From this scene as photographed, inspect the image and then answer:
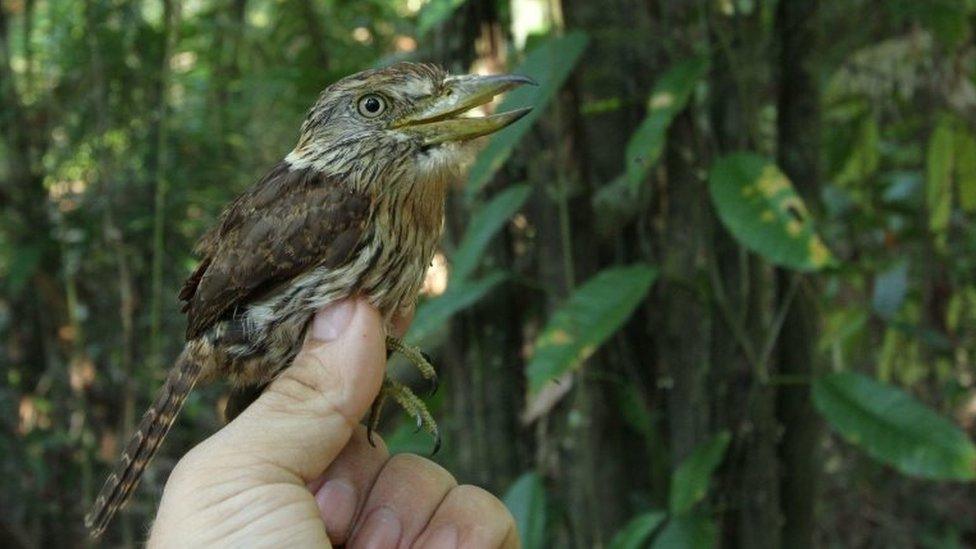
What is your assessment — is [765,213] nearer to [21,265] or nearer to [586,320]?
[586,320]

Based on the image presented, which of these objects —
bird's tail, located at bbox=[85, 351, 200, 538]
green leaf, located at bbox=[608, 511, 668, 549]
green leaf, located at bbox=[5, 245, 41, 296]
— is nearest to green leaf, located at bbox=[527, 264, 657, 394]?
green leaf, located at bbox=[608, 511, 668, 549]

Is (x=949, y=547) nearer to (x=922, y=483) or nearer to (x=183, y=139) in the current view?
(x=922, y=483)

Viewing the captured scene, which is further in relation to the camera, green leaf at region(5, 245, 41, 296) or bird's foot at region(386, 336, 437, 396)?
green leaf at region(5, 245, 41, 296)

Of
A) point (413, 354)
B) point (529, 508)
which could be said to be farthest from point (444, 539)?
point (529, 508)

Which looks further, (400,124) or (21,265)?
(21,265)

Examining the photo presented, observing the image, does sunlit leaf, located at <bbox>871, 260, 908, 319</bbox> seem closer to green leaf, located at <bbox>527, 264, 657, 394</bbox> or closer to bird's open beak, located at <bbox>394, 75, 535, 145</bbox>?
green leaf, located at <bbox>527, 264, 657, 394</bbox>

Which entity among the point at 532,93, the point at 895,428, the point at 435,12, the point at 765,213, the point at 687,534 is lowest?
the point at 687,534

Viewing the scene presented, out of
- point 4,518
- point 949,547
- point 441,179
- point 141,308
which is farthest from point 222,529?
point 949,547
